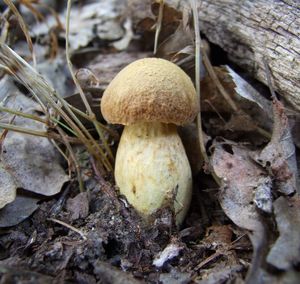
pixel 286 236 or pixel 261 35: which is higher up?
pixel 261 35

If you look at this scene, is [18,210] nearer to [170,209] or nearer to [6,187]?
[6,187]

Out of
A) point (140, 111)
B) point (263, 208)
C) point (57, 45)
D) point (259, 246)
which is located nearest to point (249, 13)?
point (140, 111)

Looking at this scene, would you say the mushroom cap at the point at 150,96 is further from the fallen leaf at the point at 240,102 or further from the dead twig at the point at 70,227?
the dead twig at the point at 70,227

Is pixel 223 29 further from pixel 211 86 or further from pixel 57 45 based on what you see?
pixel 57 45

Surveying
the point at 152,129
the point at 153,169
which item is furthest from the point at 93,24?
the point at 153,169

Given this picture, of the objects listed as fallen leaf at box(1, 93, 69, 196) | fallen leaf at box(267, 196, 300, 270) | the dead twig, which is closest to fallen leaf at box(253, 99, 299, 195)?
fallen leaf at box(267, 196, 300, 270)

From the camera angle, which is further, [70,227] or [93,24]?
[93,24]

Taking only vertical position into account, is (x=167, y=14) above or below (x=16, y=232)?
above

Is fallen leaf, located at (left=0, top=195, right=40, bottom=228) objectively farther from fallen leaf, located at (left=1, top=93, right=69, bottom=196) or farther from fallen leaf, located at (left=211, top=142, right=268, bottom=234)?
fallen leaf, located at (left=211, top=142, right=268, bottom=234)
